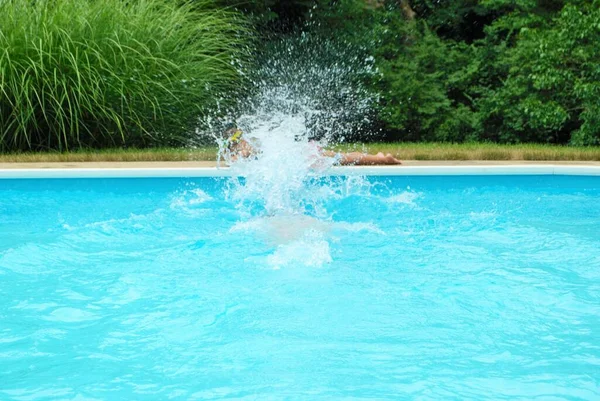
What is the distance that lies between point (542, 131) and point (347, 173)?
14.1 feet

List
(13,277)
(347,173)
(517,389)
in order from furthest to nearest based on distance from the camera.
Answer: (347,173) < (13,277) < (517,389)

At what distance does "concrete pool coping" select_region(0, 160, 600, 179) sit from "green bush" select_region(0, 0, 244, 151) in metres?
0.93

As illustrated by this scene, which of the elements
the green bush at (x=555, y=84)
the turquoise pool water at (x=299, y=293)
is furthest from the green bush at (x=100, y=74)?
the green bush at (x=555, y=84)

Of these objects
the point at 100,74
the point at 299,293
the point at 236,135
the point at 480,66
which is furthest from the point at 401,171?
the point at 480,66

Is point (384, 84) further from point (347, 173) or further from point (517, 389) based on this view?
point (517, 389)

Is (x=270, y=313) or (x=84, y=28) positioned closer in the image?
(x=270, y=313)

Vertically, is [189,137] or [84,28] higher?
[84,28]

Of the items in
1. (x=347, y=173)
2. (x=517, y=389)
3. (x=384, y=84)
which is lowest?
(x=517, y=389)

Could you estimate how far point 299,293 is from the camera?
4273 millimetres

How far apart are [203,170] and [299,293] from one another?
2869mm

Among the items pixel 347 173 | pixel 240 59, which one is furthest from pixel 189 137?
pixel 347 173

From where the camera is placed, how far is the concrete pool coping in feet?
22.3

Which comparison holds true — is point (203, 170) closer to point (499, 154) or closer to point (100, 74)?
point (100, 74)

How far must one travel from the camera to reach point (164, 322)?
3.87m
